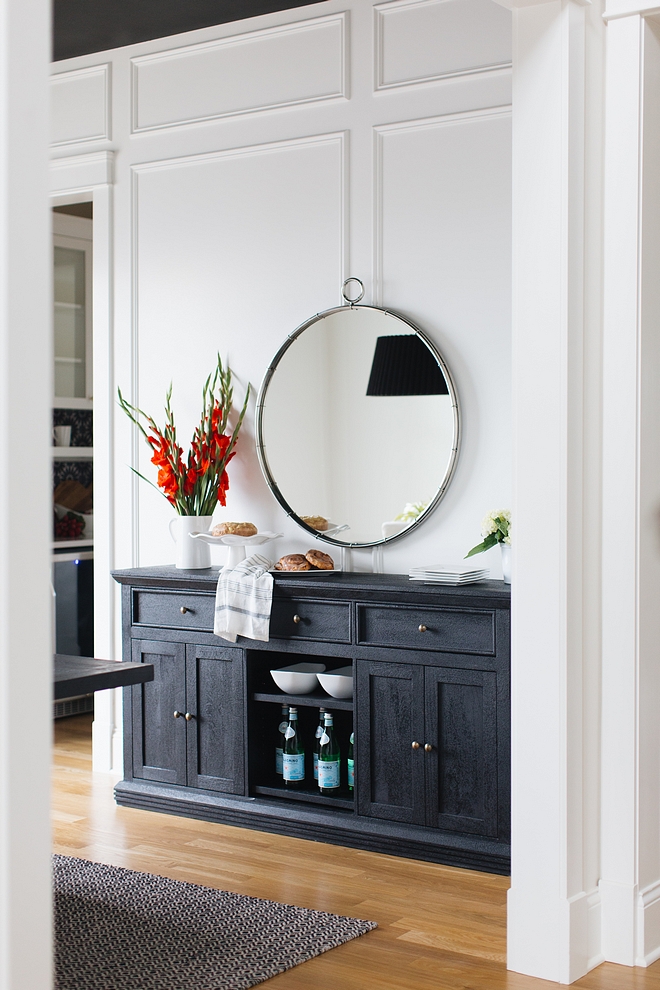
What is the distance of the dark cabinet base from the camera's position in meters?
3.60

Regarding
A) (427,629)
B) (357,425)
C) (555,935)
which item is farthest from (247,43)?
(555,935)

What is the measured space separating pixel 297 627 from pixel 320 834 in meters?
0.73

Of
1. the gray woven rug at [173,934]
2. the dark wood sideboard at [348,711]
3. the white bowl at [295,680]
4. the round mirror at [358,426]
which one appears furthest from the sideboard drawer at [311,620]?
the gray woven rug at [173,934]

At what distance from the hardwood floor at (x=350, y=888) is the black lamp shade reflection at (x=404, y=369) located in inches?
65.1

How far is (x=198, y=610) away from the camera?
425 cm

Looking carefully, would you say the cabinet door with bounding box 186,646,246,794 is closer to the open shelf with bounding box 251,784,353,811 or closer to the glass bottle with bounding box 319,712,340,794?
the open shelf with bounding box 251,784,353,811

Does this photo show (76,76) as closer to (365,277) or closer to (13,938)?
(365,277)

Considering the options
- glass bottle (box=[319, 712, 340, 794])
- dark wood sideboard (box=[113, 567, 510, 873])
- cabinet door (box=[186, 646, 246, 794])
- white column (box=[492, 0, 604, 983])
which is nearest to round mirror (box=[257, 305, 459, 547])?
dark wood sideboard (box=[113, 567, 510, 873])

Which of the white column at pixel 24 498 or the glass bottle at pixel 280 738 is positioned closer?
the white column at pixel 24 498

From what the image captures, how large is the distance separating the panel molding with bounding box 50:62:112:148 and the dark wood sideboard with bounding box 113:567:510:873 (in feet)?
6.47

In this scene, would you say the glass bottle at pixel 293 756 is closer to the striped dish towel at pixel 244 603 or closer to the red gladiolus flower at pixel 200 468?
the striped dish towel at pixel 244 603

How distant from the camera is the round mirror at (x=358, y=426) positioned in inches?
161

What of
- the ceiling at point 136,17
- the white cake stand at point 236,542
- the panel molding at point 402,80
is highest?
the ceiling at point 136,17

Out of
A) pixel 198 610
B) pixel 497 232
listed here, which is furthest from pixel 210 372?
pixel 497 232
